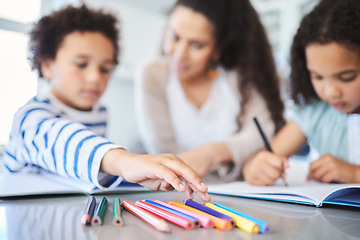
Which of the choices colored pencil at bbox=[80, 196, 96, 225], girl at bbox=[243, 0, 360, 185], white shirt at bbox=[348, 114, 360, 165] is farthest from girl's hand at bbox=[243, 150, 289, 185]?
colored pencil at bbox=[80, 196, 96, 225]

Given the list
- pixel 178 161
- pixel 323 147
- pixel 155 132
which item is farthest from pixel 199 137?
pixel 178 161

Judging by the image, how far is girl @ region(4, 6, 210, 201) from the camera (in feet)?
1.32

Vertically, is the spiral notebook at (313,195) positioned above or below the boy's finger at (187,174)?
below

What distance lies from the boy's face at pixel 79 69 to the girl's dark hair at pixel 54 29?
22 millimetres

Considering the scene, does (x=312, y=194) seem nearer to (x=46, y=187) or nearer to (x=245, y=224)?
(x=245, y=224)

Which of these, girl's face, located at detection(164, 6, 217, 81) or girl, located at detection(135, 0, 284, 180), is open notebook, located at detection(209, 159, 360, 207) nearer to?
girl, located at detection(135, 0, 284, 180)

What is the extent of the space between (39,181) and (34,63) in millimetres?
407

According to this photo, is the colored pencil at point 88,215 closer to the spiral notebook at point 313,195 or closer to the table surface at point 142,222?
the table surface at point 142,222

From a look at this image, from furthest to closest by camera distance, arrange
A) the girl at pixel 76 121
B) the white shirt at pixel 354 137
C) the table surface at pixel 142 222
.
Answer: the white shirt at pixel 354 137 → the girl at pixel 76 121 → the table surface at pixel 142 222

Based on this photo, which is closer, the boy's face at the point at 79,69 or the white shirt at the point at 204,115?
the boy's face at the point at 79,69

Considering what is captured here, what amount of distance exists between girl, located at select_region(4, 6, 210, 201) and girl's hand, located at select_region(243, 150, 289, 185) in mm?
234

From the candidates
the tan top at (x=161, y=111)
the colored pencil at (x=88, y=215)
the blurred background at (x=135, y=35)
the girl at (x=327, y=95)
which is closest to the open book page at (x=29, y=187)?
the colored pencil at (x=88, y=215)

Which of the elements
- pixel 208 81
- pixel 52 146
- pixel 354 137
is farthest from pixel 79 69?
pixel 354 137

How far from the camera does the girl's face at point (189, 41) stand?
3.04 feet
